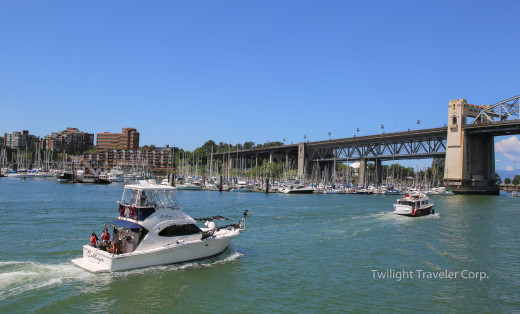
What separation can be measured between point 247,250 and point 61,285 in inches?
449

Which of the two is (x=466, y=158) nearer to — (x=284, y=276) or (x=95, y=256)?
(x=284, y=276)

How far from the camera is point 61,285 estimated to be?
17.9 metres

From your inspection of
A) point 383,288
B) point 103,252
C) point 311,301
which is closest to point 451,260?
point 383,288

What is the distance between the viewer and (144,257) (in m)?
19.8

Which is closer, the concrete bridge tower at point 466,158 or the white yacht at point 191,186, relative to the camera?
the concrete bridge tower at point 466,158

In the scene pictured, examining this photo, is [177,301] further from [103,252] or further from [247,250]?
[247,250]

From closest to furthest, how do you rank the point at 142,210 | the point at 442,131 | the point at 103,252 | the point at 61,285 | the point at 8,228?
the point at 61,285 < the point at 103,252 < the point at 142,210 < the point at 8,228 < the point at 442,131

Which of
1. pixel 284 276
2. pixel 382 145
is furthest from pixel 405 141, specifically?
pixel 284 276

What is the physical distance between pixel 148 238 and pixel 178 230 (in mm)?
1728

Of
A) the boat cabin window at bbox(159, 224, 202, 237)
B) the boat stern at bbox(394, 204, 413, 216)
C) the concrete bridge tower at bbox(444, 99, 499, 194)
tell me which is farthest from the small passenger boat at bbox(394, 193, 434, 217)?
the concrete bridge tower at bbox(444, 99, 499, 194)

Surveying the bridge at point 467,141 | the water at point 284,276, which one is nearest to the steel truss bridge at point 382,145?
the bridge at point 467,141

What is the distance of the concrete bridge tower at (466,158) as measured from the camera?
97250mm

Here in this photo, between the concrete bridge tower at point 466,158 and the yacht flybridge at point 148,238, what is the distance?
90.2 meters

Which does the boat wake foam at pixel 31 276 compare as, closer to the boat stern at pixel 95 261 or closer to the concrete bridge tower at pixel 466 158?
the boat stern at pixel 95 261
